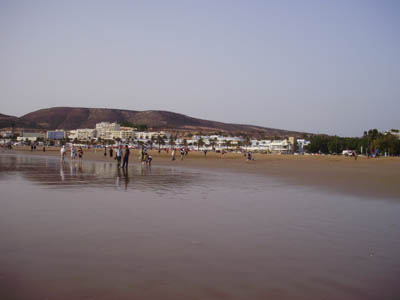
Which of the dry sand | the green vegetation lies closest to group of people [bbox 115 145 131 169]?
the dry sand

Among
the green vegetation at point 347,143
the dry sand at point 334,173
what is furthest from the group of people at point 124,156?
the green vegetation at point 347,143

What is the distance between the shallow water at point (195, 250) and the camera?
14.0 feet

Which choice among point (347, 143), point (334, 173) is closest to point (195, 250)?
point (334, 173)

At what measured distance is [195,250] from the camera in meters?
5.74

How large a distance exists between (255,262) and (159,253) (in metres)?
1.31

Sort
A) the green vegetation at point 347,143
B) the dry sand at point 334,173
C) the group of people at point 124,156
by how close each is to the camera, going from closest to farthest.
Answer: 1. the dry sand at point 334,173
2. the group of people at point 124,156
3. the green vegetation at point 347,143

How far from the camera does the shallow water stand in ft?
14.0

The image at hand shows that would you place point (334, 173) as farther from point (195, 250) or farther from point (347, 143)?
point (347, 143)

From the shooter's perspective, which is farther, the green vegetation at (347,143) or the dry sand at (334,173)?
the green vegetation at (347,143)

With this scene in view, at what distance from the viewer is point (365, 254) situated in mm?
5707

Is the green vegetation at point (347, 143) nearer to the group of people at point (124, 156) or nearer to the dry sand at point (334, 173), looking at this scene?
the dry sand at point (334, 173)

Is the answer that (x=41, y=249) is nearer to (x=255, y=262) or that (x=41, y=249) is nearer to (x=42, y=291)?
(x=42, y=291)

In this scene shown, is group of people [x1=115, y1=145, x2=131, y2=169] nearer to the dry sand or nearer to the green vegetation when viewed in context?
the dry sand

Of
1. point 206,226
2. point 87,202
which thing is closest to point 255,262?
point 206,226
